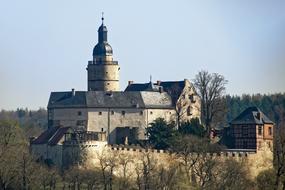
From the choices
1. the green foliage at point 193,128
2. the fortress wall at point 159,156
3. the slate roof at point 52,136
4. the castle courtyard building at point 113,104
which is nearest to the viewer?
the fortress wall at point 159,156

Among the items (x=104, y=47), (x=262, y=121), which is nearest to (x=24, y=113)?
(x=104, y=47)

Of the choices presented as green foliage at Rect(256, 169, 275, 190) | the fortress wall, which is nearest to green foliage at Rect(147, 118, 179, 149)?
the fortress wall

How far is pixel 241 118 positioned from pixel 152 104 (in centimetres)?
684

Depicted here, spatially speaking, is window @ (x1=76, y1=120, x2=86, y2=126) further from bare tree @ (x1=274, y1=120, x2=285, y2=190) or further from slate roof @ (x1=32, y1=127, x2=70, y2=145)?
bare tree @ (x1=274, y1=120, x2=285, y2=190)

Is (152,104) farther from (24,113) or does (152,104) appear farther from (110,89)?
(24,113)

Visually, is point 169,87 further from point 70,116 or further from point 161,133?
point 70,116

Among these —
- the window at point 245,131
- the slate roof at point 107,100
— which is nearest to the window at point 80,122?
the slate roof at point 107,100

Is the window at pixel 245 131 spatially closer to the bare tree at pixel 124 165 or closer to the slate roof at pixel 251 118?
the slate roof at pixel 251 118

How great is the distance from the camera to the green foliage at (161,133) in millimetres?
82562

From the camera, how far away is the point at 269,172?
76375 millimetres

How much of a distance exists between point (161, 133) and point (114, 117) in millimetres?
4622

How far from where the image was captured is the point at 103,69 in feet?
298

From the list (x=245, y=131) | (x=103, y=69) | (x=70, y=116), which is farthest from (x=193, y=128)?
(x=103, y=69)

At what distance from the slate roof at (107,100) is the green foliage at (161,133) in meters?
3.89
